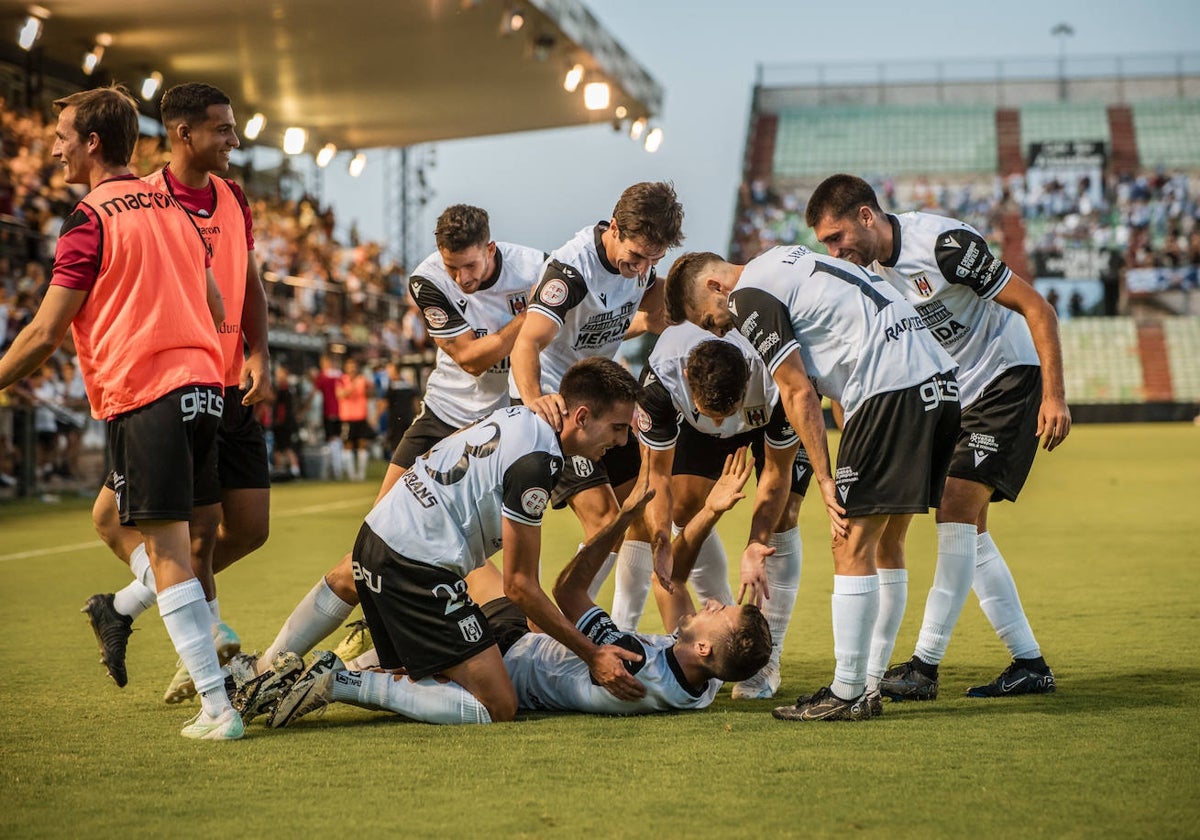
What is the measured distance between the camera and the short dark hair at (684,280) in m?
5.34

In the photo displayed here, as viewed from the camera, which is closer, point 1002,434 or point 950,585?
point 950,585

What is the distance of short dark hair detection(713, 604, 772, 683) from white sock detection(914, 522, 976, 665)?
2.93ft

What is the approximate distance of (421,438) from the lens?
6609 millimetres

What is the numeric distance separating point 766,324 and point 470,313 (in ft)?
7.01

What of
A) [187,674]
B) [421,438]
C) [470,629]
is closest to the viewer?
[470,629]

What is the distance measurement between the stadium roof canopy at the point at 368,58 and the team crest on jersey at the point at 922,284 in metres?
14.7

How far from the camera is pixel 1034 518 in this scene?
13.5 m

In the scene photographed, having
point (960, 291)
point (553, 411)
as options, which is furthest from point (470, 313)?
point (960, 291)

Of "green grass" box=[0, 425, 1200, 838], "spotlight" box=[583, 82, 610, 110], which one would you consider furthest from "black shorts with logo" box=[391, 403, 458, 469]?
"spotlight" box=[583, 82, 610, 110]

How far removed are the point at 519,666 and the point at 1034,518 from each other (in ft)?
31.8

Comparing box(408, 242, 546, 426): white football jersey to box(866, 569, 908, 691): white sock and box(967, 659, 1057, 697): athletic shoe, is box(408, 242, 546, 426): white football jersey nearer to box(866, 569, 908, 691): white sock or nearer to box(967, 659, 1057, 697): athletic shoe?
box(866, 569, 908, 691): white sock

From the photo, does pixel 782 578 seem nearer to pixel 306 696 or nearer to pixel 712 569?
pixel 712 569

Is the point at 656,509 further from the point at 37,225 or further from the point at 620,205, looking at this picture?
the point at 37,225

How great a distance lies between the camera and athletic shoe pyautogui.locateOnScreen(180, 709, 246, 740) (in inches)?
177
